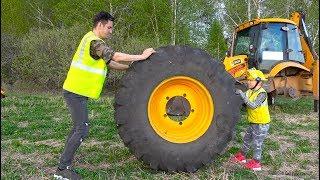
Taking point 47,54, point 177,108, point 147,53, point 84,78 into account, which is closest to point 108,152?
point 177,108

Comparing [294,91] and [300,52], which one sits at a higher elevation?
[300,52]

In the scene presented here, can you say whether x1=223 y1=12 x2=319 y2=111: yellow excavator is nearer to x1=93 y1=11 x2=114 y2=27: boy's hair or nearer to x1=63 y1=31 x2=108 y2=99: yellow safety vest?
x1=93 y1=11 x2=114 y2=27: boy's hair

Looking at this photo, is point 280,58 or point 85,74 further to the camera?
point 280,58

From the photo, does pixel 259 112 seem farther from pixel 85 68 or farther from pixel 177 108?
pixel 85 68

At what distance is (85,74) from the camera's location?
5.13 meters

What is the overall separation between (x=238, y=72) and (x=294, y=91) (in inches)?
65.1

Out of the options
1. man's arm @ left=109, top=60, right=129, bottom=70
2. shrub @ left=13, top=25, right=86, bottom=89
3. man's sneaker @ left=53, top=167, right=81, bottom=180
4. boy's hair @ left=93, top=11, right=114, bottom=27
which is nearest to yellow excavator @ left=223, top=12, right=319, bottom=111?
man's arm @ left=109, top=60, right=129, bottom=70

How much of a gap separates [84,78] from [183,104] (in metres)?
1.32

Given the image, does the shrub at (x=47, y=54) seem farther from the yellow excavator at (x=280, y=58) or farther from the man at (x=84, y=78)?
the man at (x=84, y=78)

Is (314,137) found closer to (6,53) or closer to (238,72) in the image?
(238,72)

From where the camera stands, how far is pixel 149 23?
2655 centimetres

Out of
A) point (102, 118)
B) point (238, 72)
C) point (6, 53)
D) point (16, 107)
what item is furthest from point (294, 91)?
point (6, 53)

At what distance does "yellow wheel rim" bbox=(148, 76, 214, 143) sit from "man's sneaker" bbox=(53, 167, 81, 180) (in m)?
1.07

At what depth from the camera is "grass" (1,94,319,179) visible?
17.9ft
